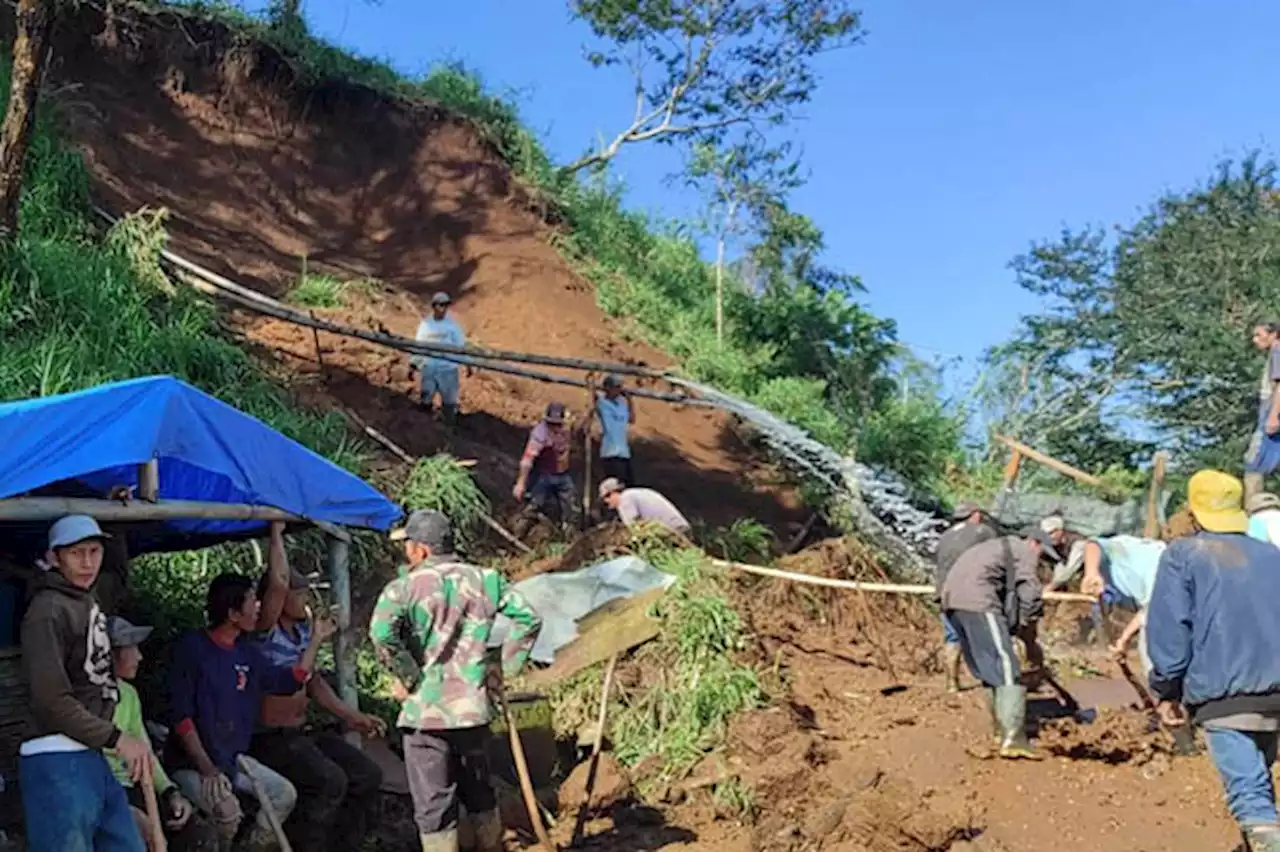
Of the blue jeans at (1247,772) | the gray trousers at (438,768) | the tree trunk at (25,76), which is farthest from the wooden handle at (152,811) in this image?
the tree trunk at (25,76)

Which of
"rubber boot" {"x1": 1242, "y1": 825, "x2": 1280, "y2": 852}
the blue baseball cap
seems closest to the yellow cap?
"rubber boot" {"x1": 1242, "y1": 825, "x2": 1280, "y2": 852}

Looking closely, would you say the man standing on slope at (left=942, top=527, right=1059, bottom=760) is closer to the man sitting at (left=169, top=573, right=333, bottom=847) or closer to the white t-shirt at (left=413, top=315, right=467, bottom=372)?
the man sitting at (left=169, top=573, right=333, bottom=847)

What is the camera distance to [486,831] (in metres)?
5.62

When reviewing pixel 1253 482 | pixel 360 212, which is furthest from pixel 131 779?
pixel 360 212

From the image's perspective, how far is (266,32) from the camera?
16.6m

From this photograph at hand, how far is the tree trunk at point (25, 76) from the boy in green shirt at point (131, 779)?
486 cm

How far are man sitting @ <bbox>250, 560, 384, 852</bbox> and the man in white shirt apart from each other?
5680 mm

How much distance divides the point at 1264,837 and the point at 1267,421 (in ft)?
16.8

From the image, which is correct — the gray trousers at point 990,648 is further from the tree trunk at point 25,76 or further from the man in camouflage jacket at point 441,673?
the tree trunk at point 25,76

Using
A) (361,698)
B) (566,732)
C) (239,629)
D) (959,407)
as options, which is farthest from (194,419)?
(959,407)

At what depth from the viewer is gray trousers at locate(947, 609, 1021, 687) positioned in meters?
7.13

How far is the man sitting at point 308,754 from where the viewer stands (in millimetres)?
5652

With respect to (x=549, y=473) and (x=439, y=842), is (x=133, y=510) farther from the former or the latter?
(x=549, y=473)

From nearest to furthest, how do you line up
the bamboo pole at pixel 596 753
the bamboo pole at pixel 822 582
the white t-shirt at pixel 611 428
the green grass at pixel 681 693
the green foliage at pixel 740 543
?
the bamboo pole at pixel 596 753 < the green grass at pixel 681 693 < the bamboo pole at pixel 822 582 < the green foliage at pixel 740 543 < the white t-shirt at pixel 611 428
